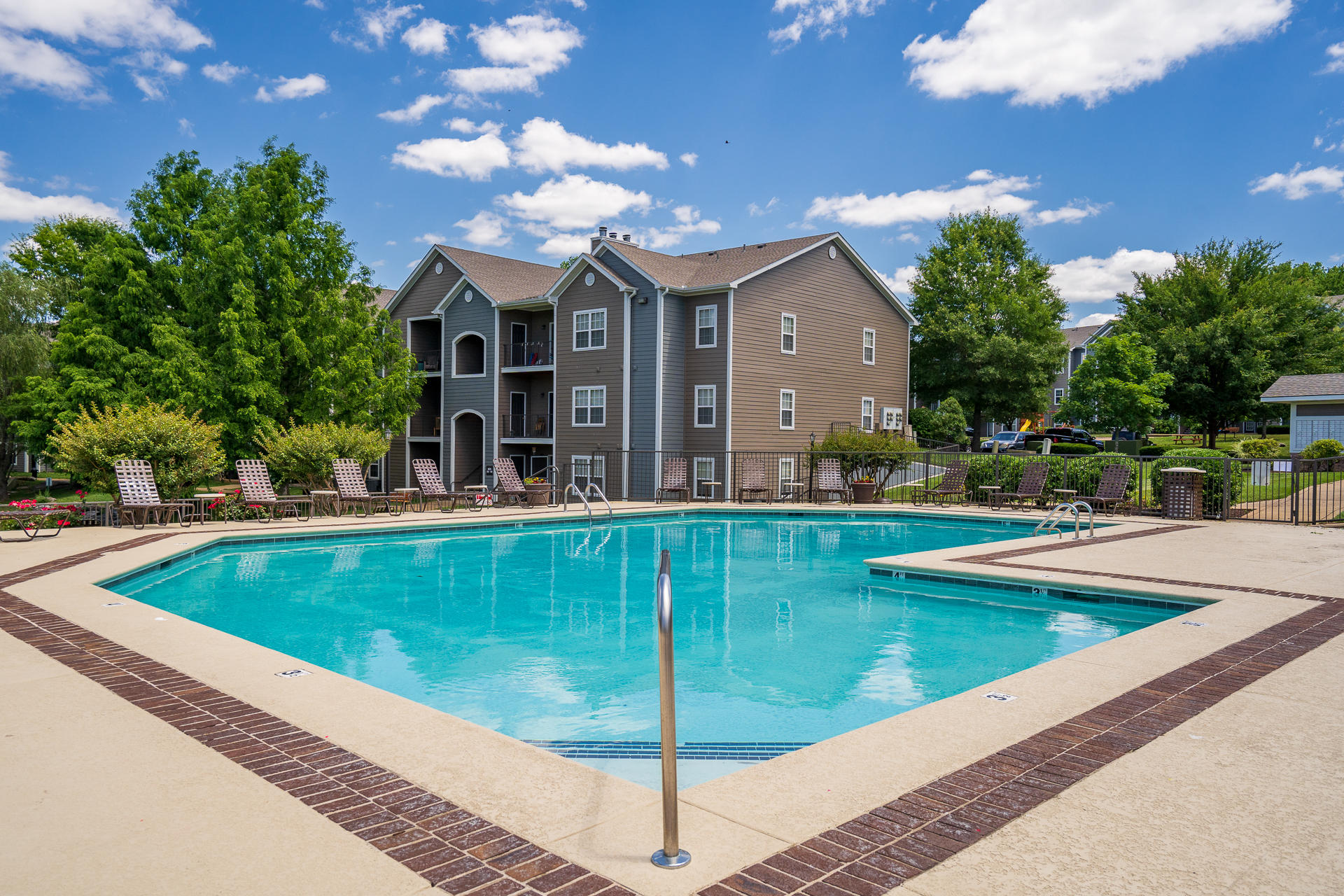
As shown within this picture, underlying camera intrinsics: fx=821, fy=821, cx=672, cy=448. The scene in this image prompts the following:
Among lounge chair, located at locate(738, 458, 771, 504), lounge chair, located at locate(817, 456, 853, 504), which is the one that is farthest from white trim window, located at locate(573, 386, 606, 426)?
lounge chair, located at locate(817, 456, 853, 504)

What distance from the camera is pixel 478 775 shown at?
3.59 meters

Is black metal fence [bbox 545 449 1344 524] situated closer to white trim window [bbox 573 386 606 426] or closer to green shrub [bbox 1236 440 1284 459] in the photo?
white trim window [bbox 573 386 606 426]

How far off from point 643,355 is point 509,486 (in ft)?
19.6

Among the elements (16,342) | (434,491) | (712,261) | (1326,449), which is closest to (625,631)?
(434,491)

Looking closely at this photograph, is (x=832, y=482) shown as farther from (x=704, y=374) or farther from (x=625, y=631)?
(x=625, y=631)

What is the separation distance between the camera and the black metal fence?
1742 cm

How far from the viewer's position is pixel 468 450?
2952cm

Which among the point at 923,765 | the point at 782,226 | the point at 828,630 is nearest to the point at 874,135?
the point at 782,226

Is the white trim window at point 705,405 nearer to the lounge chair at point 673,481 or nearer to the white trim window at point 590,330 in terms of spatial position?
the lounge chair at point 673,481

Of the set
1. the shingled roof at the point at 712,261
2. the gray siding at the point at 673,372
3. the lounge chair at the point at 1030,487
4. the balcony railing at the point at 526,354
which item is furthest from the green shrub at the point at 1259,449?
the balcony railing at the point at 526,354

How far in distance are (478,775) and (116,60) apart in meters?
26.0

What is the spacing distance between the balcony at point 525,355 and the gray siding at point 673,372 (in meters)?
4.96

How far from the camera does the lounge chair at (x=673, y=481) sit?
22.5 metres

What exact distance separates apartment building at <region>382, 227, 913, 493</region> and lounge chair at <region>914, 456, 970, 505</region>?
5680 millimetres
